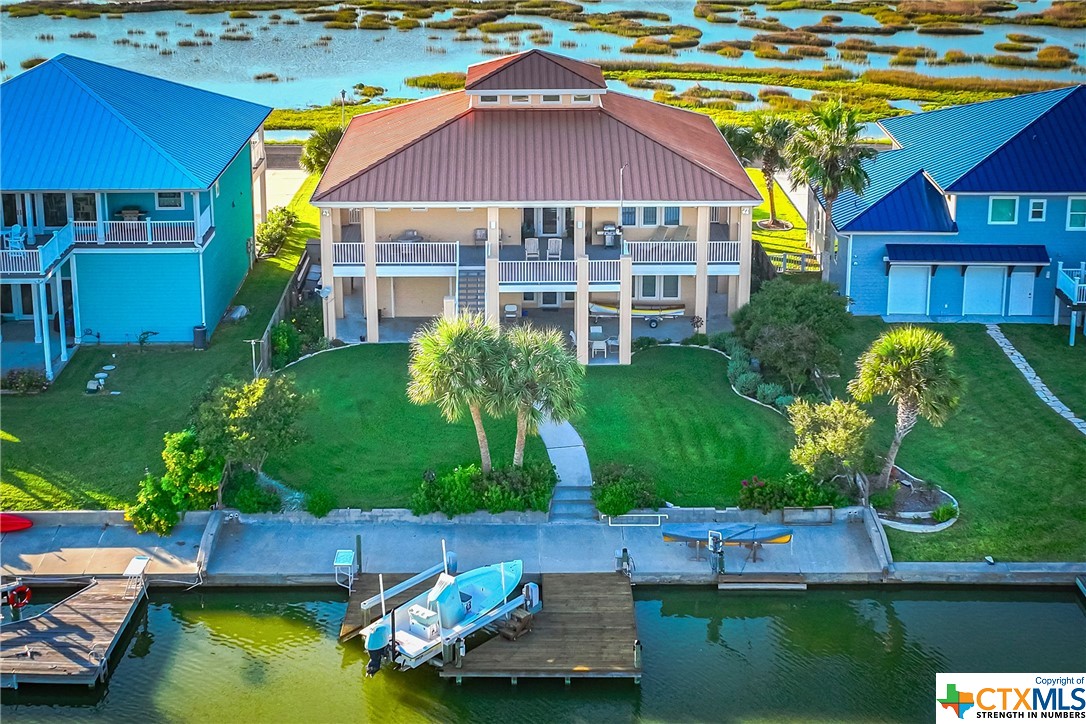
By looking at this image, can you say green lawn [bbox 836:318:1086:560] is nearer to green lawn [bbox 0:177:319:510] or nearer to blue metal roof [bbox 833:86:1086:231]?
blue metal roof [bbox 833:86:1086:231]

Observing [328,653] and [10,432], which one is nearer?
[328,653]

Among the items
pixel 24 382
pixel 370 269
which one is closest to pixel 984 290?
pixel 370 269

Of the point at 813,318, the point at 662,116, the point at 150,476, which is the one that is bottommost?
the point at 150,476

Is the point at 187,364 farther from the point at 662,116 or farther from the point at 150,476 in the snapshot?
the point at 662,116

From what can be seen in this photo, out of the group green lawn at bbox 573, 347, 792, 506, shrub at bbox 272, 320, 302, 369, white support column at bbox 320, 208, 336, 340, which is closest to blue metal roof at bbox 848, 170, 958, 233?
green lawn at bbox 573, 347, 792, 506

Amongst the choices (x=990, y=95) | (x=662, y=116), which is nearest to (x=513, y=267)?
(x=662, y=116)

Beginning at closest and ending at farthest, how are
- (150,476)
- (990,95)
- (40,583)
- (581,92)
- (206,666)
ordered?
1. (206,666)
2. (40,583)
3. (150,476)
4. (581,92)
5. (990,95)

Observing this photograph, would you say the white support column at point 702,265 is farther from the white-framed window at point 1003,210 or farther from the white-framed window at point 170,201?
the white-framed window at point 170,201
